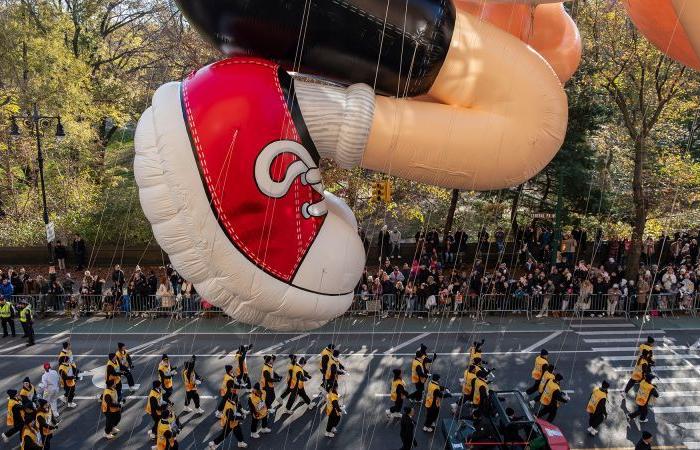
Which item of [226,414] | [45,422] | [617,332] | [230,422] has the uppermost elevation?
[617,332]

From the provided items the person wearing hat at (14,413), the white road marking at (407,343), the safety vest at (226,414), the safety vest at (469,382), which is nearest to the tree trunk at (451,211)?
the white road marking at (407,343)

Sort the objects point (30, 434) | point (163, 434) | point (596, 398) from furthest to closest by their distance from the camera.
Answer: point (596, 398)
point (30, 434)
point (163, 434)

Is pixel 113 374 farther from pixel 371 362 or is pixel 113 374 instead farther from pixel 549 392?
pixel 549 392

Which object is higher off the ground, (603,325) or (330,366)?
(603,325)

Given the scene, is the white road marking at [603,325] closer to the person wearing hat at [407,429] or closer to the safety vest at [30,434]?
the person wearing hat at [407,429]

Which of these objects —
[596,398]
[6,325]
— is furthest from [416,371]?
[6,325]

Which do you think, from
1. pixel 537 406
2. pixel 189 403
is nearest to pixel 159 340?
pixel 189 403

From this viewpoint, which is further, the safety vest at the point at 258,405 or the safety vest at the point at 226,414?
the safety vest at the point at 258,405
